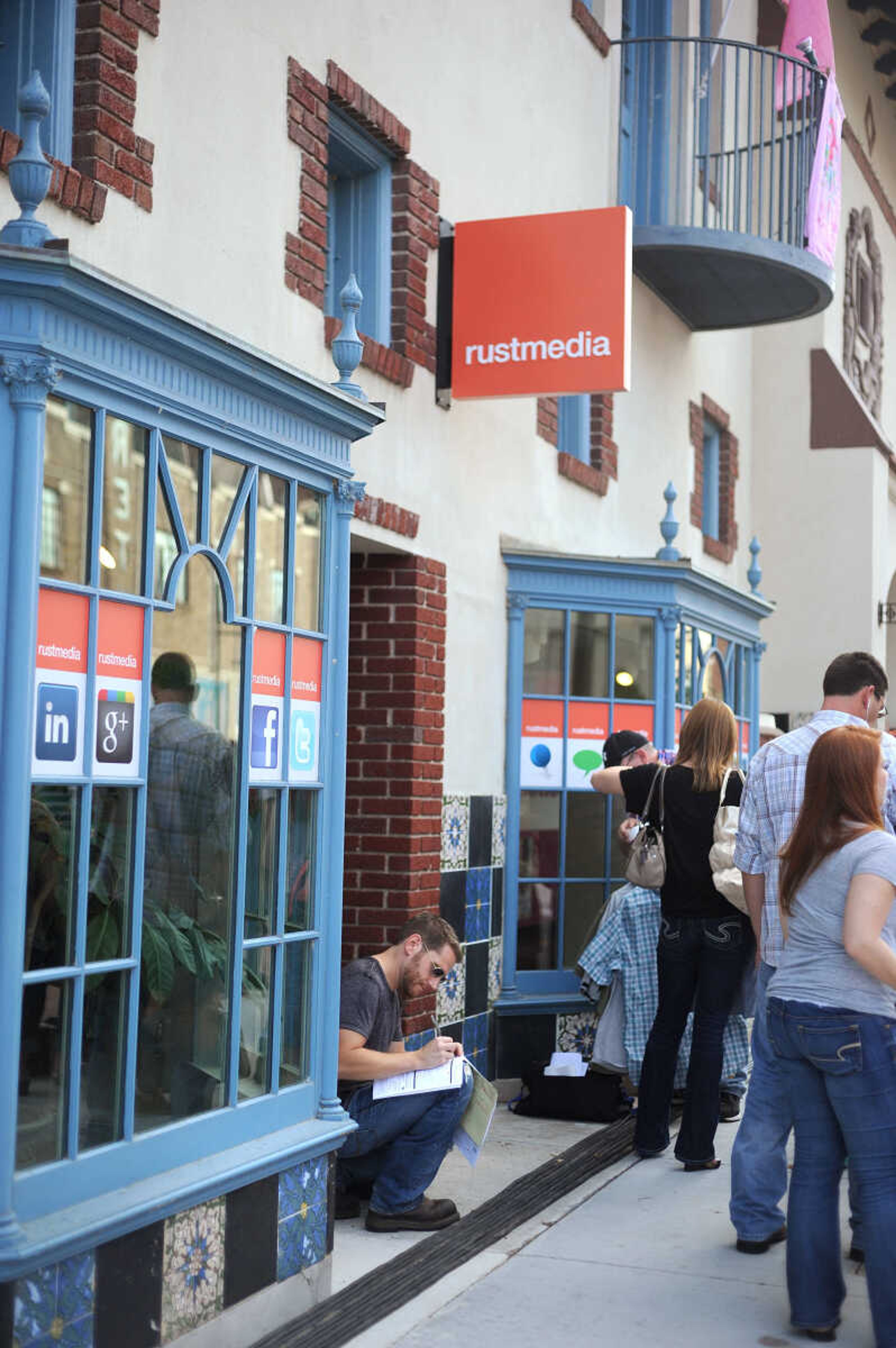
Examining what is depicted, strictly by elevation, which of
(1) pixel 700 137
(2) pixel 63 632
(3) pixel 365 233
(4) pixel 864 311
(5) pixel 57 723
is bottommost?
(5) pixel 57 723

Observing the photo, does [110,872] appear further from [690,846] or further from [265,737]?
[690,846]

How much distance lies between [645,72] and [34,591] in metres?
8.51

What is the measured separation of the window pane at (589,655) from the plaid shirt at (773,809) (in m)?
3.40

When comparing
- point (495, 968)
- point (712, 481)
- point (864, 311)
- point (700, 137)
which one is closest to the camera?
point (495, 968)

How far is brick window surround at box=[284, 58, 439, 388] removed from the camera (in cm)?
670

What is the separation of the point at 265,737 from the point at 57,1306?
5.41 ft

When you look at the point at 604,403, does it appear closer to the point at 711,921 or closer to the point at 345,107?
the point at 345,107

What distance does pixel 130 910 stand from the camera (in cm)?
410

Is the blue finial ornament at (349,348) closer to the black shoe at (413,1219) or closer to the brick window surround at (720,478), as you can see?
the black shoe at (413,1219)

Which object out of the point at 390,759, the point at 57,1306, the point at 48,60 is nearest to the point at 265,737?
the point at 57,1306

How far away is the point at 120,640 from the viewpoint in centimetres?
406

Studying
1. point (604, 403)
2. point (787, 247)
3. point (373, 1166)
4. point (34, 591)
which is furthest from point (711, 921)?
point (787, 247)

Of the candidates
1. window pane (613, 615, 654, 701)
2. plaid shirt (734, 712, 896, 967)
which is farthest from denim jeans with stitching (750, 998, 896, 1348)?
window pane (613, 615, 654, 701)

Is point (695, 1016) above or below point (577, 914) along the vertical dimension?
below
